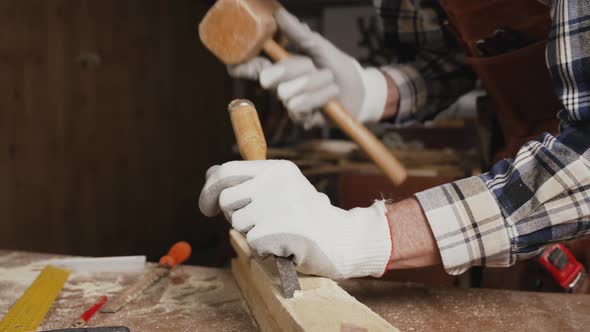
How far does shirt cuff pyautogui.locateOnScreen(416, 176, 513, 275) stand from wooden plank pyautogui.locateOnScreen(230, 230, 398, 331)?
0.74ft

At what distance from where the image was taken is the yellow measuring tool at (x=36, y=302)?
103 cm

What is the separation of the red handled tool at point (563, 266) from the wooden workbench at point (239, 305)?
265 mm

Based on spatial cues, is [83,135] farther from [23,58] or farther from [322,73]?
[322,73]

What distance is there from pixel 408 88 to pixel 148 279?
3.42 feet

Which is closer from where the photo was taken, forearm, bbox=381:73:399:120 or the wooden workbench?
the wooden workbench

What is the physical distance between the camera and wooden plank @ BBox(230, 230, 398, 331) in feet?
2.74

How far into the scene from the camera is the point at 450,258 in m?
1.03

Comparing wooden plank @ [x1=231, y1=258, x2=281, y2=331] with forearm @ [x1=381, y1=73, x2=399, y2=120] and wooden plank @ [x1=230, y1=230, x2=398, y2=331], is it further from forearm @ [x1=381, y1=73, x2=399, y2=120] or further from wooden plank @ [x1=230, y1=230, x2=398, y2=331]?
forearm @ [x1=381, y1=73, x2=399, y2=120]

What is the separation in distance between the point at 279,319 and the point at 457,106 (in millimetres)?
3423

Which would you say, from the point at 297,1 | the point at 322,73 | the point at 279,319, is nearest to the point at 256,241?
the point at 279,319

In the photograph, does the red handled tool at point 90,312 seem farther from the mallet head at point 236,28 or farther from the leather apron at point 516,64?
the leather apron at point 516,64

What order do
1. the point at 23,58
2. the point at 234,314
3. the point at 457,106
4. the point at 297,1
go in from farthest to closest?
1. the point at 297,1
2. the point at 457,106
3. the point at 23,58
4. the point at 234,314

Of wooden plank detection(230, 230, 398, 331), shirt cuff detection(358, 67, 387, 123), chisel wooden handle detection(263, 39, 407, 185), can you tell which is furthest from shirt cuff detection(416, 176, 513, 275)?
shirt cuff detection(358, 67, 387, 123)

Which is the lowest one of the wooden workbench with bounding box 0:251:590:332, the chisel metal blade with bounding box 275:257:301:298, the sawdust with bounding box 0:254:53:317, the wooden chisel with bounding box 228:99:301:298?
the wooden workbench with bounding box 0:251:590:332
